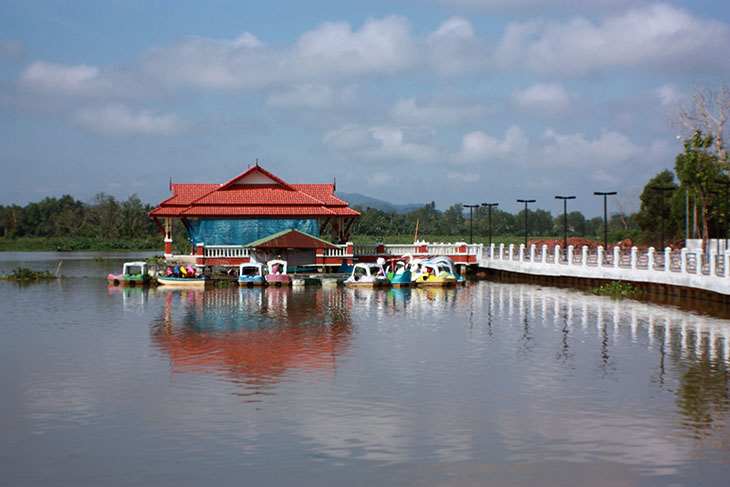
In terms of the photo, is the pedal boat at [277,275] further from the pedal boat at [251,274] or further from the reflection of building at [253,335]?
the reflection of building at [253,335]

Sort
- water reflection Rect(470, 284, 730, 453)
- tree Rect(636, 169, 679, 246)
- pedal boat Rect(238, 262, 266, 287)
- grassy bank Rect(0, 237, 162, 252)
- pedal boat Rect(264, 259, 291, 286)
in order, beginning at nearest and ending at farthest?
water reflection Rect(470, 284, 730, 453)
pedal boat Rect(238, 262, 266, 287)
pedal boat Rect(264, 259, 291, 286)
tree Rect(636, 169, 679, 246)
grassy bank Rect(0, 237, 162, 252)

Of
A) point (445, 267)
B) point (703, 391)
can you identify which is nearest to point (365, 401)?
point (703, 391)

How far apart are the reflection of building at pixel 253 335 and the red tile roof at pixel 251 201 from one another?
16048 mm

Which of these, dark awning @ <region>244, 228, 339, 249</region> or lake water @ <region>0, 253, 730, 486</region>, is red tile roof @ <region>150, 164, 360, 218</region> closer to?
dark awning @ <region>244, 228, 339, 249</region>

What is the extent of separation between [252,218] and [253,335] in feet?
102

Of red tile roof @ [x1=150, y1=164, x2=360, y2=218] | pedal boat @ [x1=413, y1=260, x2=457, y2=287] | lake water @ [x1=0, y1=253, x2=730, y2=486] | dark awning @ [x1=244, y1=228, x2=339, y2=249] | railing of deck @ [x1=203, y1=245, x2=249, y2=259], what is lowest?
lake water @ [x1=0, y1=253, x2=730, y2=486]

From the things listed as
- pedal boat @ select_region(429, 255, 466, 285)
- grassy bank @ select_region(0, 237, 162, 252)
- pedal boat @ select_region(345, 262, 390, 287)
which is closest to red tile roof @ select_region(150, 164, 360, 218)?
pedal boat @ select_region(429, 255, 466, 285)

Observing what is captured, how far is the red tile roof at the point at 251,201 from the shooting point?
184ft

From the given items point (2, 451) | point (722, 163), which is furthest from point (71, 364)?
point (722, 163)

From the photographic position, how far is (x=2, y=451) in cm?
1250

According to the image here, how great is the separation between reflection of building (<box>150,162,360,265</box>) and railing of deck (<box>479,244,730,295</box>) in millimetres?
12558

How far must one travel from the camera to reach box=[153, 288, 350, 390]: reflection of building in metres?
19.7

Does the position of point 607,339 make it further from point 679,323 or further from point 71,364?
point 71,364

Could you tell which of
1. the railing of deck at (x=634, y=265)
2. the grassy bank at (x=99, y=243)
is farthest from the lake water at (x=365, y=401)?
the grassy bank at (x=99, y=243)
